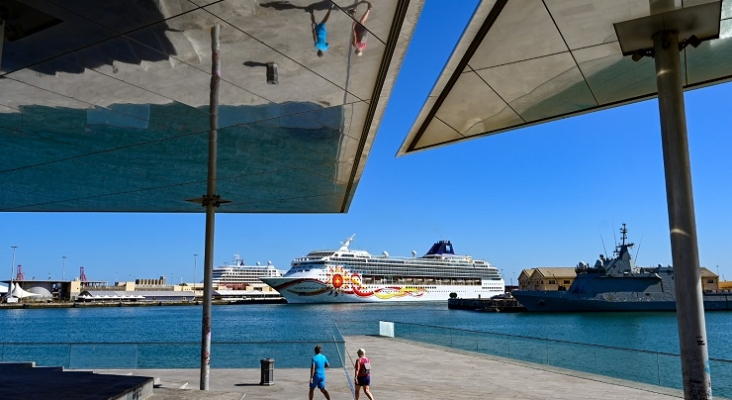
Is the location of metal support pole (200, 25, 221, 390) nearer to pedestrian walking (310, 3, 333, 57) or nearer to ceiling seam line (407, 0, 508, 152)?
pedestrian walking (310, 3, 333, 57)

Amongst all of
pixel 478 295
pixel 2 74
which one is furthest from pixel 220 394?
pixel 478 295

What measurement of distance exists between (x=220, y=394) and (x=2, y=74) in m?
6.24

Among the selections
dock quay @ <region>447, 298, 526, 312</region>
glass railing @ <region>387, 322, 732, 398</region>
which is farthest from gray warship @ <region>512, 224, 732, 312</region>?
glass railing @ <region>387, 322, 732, 398</region>

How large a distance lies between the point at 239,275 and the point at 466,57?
457ft

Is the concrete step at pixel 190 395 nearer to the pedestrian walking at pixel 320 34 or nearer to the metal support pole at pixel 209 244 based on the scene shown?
the metal support pole at pixel 209 244

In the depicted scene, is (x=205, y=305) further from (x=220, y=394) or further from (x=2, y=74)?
(x=2, y=74)

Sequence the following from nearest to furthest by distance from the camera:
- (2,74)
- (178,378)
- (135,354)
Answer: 1. (2,74)
2. (178,378)
3. (135,354)

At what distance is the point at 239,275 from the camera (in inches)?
5531

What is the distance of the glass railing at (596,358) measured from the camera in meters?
11.5

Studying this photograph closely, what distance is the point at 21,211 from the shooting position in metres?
16.2

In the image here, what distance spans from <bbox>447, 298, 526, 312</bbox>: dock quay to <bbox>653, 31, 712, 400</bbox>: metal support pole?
7634 cm

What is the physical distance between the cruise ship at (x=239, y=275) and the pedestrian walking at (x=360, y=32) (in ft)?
430

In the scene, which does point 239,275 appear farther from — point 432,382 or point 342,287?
point 432,382

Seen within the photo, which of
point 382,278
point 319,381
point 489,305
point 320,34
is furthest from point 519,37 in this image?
point 382,278
